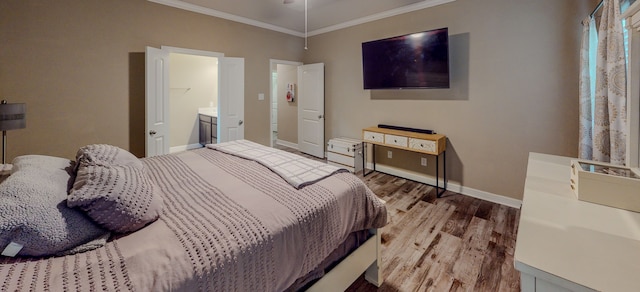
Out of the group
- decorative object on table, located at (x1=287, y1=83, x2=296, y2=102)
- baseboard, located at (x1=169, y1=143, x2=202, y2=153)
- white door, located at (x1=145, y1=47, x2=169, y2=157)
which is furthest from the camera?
decorative object on table, located at (x1=287, y1=83, x2=296, y2=102)

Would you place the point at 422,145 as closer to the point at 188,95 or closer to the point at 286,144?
the point at 286,144

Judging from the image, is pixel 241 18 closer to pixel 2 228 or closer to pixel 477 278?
pixel 2 228

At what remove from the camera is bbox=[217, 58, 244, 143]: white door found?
13.3 feet

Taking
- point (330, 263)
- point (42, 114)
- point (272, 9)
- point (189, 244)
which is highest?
point (272, 9)

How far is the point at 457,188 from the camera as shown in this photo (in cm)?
352

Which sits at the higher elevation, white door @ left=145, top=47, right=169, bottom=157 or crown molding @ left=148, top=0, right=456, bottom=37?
crown molding @ left=148, top=0, right=456, bottom=37

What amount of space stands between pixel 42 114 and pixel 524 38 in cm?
525

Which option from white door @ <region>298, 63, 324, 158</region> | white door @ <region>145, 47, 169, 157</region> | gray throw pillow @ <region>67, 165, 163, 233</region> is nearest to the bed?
gray throw pillow @ <region>67, 165, 163, 233</region>

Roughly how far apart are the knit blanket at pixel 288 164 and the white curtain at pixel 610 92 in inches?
71.8

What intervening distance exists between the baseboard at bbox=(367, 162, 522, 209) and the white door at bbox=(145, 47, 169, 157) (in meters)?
3.19

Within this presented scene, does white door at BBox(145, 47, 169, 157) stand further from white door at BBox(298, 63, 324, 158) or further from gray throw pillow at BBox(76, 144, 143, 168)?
white door at BBox(298, 63, 324, 158)

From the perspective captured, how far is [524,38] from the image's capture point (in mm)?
2846

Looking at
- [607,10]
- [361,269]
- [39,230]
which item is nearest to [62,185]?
[39,230]

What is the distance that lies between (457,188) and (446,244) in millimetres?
1453
